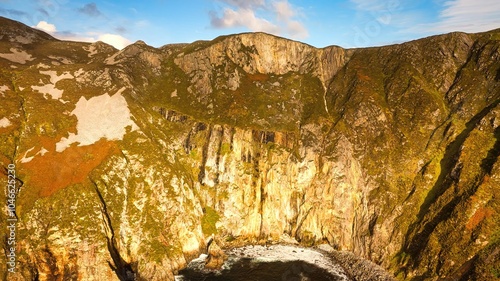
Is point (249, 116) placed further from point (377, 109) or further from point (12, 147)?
point (12, 147)

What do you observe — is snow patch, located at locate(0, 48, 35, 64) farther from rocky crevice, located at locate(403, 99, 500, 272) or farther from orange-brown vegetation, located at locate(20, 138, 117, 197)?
rocky crevice, located at locate(403, 99, 500, 272)

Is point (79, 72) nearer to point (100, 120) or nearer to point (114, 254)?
point (100, 120)

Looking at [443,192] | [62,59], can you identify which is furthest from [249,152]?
[62,59]

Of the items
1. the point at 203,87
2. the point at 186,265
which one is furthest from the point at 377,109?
the point at 186,265

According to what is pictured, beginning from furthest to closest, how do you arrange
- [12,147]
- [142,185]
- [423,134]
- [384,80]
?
[384,80] → [423,134] → [142,185] → [12,147]

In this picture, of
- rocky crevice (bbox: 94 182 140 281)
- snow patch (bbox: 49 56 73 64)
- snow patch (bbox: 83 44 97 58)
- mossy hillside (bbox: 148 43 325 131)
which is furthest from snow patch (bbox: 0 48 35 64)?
rocky crevice (bbox: 94 182 140 281)
